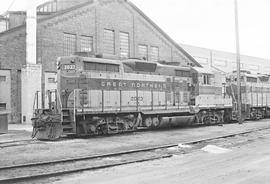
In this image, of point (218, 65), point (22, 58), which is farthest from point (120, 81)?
point (218, 65)

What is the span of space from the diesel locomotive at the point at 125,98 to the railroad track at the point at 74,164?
13.1ft

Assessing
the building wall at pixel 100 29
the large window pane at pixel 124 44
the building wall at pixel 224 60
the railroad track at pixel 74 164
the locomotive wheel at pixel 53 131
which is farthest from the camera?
the building wall at pixel 224 60

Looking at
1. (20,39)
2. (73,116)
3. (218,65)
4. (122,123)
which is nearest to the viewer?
(73,116)

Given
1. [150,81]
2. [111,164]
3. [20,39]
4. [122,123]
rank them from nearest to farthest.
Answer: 1. [111,164]
2. [122,123]
3. [150,81]
4. [20,39]

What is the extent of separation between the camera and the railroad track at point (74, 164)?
24.2ft

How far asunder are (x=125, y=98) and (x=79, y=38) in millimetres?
13395

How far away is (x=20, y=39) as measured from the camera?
24.7 m

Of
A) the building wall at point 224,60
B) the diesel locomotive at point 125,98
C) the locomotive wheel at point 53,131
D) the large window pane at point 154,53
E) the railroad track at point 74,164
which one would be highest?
the building wall at point 224,60

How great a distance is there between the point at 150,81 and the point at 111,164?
8756 mm

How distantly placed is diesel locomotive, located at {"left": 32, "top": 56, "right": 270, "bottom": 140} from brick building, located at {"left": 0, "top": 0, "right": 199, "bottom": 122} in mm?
2553

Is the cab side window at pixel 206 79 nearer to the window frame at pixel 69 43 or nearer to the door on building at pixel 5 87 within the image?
the window frame at pixel 69 43

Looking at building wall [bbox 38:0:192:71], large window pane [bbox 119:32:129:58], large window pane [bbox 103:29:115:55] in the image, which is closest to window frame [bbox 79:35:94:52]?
building wall [bbox 38:0:192:71]

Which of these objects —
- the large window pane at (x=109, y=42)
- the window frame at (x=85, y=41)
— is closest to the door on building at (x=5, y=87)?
the window frame at (x=85, y=41)

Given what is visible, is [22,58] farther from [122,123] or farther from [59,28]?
[122,123]
